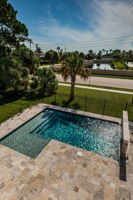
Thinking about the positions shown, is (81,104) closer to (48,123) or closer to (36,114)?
(48,123)

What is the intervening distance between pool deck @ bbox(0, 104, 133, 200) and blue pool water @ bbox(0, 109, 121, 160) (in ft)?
2.03

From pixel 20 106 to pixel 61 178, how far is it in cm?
810

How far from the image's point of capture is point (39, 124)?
28.1 feet

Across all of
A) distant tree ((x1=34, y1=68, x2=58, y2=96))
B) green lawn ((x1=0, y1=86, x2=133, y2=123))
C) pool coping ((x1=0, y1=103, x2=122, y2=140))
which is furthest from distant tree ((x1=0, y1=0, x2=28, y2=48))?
pool coping ((x1=0, y1=103, x2=122, y2=140))

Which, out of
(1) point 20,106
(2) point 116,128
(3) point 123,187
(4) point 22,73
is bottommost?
(3) point 123,187

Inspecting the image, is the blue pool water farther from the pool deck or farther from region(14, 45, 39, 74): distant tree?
region(14, 45, 39, 74): distant tree

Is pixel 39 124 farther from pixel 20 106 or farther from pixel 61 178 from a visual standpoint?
pixel 61 178

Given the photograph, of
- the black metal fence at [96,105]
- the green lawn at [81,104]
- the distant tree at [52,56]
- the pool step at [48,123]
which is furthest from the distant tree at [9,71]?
the distant tree at [52,56]

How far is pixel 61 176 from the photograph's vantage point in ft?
15.1

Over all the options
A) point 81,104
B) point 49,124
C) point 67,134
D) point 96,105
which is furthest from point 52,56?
point 67,134

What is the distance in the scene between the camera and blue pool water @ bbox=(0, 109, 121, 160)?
6.37 meters

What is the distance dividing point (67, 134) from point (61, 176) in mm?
3213

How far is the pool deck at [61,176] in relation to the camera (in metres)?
3.97

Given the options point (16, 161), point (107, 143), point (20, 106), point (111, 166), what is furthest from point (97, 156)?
point (20, 106)
